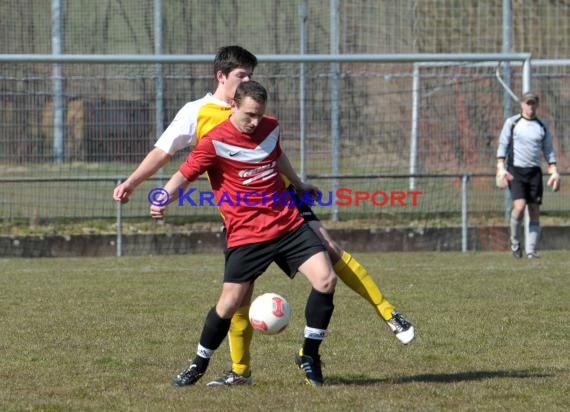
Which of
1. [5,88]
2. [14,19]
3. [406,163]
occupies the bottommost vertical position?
[406,163]

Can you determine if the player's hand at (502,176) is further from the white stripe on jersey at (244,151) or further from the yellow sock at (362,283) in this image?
the white stripe on jersey at (244,151)

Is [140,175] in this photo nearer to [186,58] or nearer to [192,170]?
[192,170]

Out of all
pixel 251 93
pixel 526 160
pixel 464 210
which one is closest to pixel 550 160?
pixel 526 160

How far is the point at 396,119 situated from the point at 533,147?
10.7ft

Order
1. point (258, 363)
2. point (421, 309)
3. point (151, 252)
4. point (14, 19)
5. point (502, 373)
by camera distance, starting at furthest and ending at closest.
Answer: point (14, 19)
point (151, 252)
point (421, 309)
point (258, 363)
point (502, 373)

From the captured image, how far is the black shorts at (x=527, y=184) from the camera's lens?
1412 cm

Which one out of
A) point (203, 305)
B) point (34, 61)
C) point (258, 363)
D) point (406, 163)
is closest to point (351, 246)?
point (406, 163)

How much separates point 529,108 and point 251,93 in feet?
28.1

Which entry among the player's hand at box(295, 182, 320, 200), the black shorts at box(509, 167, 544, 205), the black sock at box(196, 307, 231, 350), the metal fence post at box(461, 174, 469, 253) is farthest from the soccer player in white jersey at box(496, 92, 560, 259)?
the black sock at box(196, 307, 231, 350)

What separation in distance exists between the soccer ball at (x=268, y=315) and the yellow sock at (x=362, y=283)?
1.40 ft

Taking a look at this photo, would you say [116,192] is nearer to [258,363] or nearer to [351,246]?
[258,363]

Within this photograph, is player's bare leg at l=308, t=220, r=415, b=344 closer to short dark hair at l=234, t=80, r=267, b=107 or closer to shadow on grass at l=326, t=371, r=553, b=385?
shadow on grass at l=326, t=371, r=553, b=385

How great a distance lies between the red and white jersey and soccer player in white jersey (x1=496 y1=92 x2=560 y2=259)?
318 inches

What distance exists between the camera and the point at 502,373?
6.66 meters
